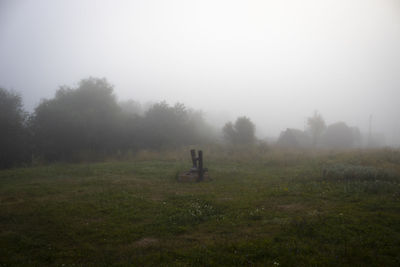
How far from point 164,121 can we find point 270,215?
109 ft

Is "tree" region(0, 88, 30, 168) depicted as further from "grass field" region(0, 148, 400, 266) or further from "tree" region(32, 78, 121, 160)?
"grass field" region(0, 148, 400, 266)

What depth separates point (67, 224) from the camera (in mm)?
8906

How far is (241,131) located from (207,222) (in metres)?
38.7

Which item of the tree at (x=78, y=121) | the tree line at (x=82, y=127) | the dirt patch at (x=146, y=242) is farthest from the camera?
the tree at (x=78, y=121)

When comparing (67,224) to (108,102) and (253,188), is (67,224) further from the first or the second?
(108,102)

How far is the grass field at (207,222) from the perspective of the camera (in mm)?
6324

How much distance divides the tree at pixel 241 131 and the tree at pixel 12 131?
31.1m

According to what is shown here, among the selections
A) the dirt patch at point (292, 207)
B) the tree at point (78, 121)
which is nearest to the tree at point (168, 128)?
the tree at point (78, 121)

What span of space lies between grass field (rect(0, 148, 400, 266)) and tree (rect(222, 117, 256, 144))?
3036cm

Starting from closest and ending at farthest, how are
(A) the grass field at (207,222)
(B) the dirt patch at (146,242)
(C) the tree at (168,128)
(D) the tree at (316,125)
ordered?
(A) the grass field at (207,222)
(B) the dirt patch at (146,242)
(C) the tree at (168,128)
(D) the tree at (316,125)

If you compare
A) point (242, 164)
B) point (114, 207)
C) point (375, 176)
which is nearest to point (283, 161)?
point (242, 164)

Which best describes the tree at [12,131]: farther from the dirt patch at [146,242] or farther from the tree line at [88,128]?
the dirt patch at [146,242]

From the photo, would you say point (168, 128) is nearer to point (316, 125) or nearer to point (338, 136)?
point (316, 125)

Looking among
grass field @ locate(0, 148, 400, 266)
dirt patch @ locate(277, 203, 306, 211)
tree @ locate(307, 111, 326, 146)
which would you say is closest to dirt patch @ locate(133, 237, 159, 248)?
grass field @ locate(0, 148, 400, 266)
